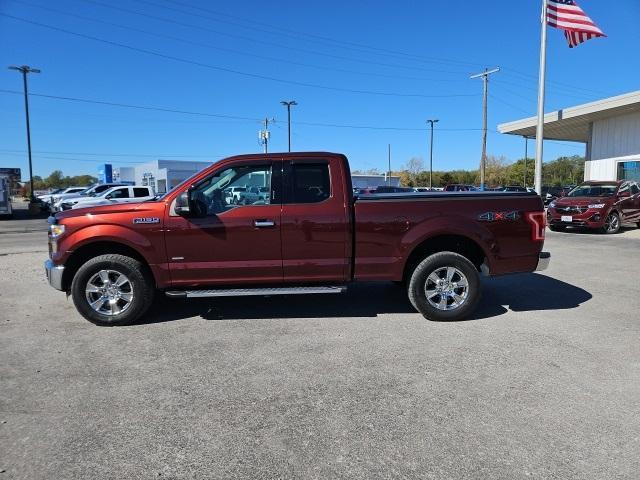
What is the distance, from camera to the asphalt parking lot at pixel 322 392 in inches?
118

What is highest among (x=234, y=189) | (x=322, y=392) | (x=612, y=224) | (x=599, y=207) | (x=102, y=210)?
(x=234, y=189)

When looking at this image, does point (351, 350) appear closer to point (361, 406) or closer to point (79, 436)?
point (361, 406)

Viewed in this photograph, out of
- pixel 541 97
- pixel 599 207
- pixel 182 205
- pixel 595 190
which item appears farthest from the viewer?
pixel 541 97

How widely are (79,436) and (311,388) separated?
67.4 inches

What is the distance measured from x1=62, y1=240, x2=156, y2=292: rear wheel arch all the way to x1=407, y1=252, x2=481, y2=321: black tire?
3.19 meters

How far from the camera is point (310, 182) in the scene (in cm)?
592

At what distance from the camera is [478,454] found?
305cm

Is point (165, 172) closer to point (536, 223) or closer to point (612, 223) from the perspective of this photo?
point (612, 223)

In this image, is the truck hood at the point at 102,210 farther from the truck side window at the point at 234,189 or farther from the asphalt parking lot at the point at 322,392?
the asphalt parking lot at the point at 322,392

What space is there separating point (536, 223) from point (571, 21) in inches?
650

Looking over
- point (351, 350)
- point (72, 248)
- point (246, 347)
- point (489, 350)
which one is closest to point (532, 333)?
point (489, 350)

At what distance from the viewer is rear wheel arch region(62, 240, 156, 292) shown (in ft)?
19.1

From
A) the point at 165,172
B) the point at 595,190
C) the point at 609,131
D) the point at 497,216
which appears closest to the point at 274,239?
the point at 497,216

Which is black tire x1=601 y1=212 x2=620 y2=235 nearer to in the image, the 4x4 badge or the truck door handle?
the 4x4 badge
